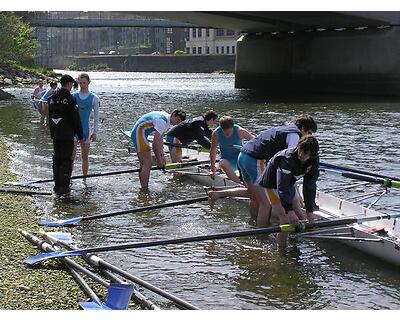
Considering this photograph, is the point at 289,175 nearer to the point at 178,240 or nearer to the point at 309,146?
the point at 309,146

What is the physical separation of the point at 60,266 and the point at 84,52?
169m

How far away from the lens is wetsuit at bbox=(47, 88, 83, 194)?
1145 cm

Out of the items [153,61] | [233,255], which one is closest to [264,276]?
[233,255]

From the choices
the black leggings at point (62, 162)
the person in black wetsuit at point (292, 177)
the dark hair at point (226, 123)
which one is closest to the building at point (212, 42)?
the black leggings at point (62, 162)

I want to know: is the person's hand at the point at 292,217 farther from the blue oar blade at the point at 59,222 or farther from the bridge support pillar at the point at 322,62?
the bridge support pillar at the point at 322,62

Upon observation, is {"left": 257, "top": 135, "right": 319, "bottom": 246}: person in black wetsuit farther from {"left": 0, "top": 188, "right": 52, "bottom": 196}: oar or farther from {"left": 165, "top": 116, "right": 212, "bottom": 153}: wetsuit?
{"left": 0, "top": 188, "right": 52, "bottom": 196}: oar

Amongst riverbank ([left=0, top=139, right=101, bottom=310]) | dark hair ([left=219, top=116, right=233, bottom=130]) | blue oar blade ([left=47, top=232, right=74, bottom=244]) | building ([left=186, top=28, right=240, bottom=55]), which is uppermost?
building ([left=186, top=28, right=240, bottom=55])

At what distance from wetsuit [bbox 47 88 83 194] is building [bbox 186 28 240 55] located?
4614 inches

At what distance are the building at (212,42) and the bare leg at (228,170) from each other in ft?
385

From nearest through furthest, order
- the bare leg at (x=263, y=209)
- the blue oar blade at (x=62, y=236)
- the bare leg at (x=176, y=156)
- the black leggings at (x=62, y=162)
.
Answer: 1. the blue oar blade at (x=62, y=236)
2. the bare leg at (x=263, y=209)
3. the black leggings at (x=62, y=162)
4. the bare leg at (x=176, y=156)

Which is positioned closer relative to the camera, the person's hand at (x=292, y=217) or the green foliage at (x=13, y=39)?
the person's hand at (x=292, y=217)

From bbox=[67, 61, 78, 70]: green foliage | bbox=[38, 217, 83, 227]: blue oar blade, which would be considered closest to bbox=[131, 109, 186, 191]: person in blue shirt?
bbox=[38, 217, 83, 227]: blue oar blade

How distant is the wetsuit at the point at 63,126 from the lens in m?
11.4

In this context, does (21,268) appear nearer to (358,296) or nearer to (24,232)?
(24,232)
